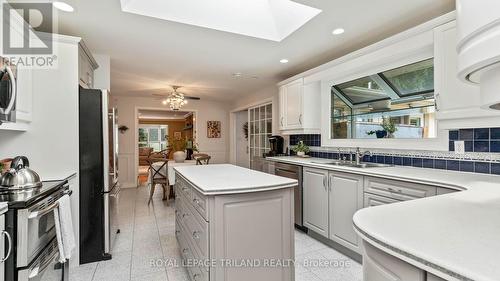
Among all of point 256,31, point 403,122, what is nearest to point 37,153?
point 256,31

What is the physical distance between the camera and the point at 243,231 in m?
1.54

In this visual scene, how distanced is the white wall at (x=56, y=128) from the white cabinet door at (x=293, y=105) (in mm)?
2839

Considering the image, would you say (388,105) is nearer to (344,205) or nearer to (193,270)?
(344,205)

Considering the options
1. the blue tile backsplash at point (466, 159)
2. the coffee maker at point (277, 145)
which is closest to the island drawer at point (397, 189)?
the blue tile backsplash at point (466, 159)

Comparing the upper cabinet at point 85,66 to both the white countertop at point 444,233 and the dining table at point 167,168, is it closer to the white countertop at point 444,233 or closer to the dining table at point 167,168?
the dining table at point 167,168

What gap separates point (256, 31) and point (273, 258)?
7.56 ft

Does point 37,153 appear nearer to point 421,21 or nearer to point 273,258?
point 273,258

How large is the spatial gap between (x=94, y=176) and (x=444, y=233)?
274cm

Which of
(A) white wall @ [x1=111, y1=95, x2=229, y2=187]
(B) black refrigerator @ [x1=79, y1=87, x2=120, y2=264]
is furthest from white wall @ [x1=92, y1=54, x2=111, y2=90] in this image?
(A) white wall @ [x1=111, y1=95, x2=229, y2=187]

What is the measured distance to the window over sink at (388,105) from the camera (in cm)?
244

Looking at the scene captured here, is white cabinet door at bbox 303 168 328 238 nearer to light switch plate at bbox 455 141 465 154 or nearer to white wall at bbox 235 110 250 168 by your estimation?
light switch plate at bbox 455 141 465 154

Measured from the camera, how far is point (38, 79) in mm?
2199

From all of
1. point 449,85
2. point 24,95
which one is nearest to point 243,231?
point 449,85

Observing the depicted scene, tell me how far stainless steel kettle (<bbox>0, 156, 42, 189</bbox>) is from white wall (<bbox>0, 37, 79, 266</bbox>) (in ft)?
1.97
